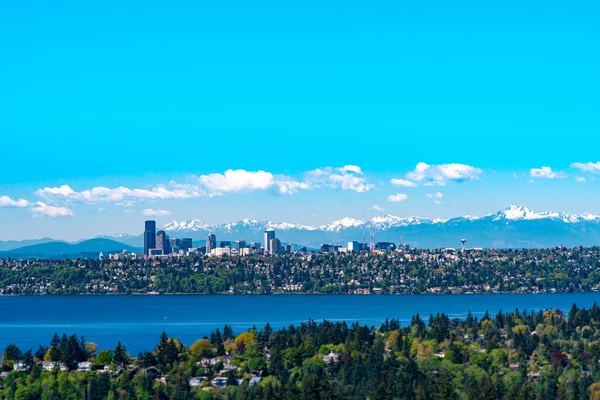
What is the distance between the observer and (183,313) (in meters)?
147

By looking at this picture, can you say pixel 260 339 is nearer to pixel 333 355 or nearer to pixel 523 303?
pixel 333 355

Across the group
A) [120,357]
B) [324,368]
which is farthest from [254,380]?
[120,357]

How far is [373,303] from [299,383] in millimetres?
114715

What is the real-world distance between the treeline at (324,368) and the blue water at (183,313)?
57.9ft

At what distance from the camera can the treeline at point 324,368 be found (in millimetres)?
55500

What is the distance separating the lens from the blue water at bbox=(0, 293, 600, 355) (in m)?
109

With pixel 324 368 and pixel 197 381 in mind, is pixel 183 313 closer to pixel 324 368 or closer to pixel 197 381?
pixel 324 368

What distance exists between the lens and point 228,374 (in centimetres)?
6262

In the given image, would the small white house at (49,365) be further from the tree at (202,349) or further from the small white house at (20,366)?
the tree at (202,349)

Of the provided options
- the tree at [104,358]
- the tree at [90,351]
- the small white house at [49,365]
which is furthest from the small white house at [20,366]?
the tree at [90,351]

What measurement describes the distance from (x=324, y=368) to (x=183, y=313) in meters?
84.4

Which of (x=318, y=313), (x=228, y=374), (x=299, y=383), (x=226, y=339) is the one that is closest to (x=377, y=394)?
(x=299, y=383)

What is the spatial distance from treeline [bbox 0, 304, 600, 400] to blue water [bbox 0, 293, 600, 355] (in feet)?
57.9

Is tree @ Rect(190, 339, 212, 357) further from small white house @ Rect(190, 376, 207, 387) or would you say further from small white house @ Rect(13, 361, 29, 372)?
small white house @ Rect(13, 361, 29, 372)
